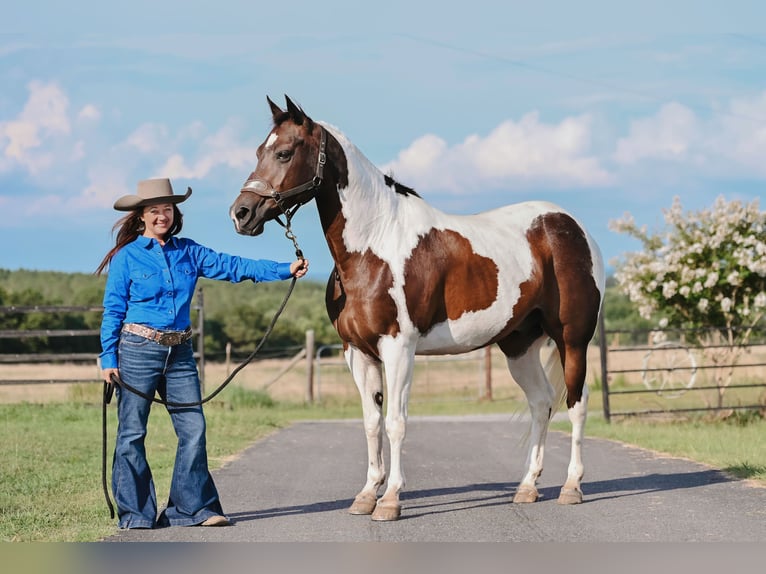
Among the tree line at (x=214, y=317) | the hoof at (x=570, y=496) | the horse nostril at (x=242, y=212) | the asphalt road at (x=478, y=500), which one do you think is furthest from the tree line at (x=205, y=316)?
the horse nostril at (x=242, y=212)

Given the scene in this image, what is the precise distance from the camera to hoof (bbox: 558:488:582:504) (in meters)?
7.54

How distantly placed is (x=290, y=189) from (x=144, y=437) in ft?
6.04

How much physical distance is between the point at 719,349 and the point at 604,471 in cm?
738

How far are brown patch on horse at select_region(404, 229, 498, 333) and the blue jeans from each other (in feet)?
5.13

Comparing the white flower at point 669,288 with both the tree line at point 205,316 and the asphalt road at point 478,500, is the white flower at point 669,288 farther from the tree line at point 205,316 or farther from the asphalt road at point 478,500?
the tree line at point 205,316

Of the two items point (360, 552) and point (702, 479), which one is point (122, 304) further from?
point (702, 479)

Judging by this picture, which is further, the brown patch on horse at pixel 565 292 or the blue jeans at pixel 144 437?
the brown patch on horse at pixel 565 292

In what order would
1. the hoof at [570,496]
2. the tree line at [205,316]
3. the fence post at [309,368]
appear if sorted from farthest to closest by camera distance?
the tree line at [205,316] < the fence post at [309,368] < the hoof at [570,496]

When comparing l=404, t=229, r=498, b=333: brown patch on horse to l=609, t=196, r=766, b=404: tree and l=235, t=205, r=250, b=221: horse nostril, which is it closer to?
l=235, t=205, r=250, b=221: horse nostril

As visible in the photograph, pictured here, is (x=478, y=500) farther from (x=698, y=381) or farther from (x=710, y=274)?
(x=698, y=381)

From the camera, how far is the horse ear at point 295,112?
6.75m

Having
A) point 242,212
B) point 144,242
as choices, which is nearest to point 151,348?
point 144,242

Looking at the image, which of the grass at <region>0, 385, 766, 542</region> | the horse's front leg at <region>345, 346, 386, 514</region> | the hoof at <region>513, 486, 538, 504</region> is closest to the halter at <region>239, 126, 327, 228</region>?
the horse's front leg at <region>345, 346, 386, 514</region>

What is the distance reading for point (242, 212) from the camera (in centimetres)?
661
